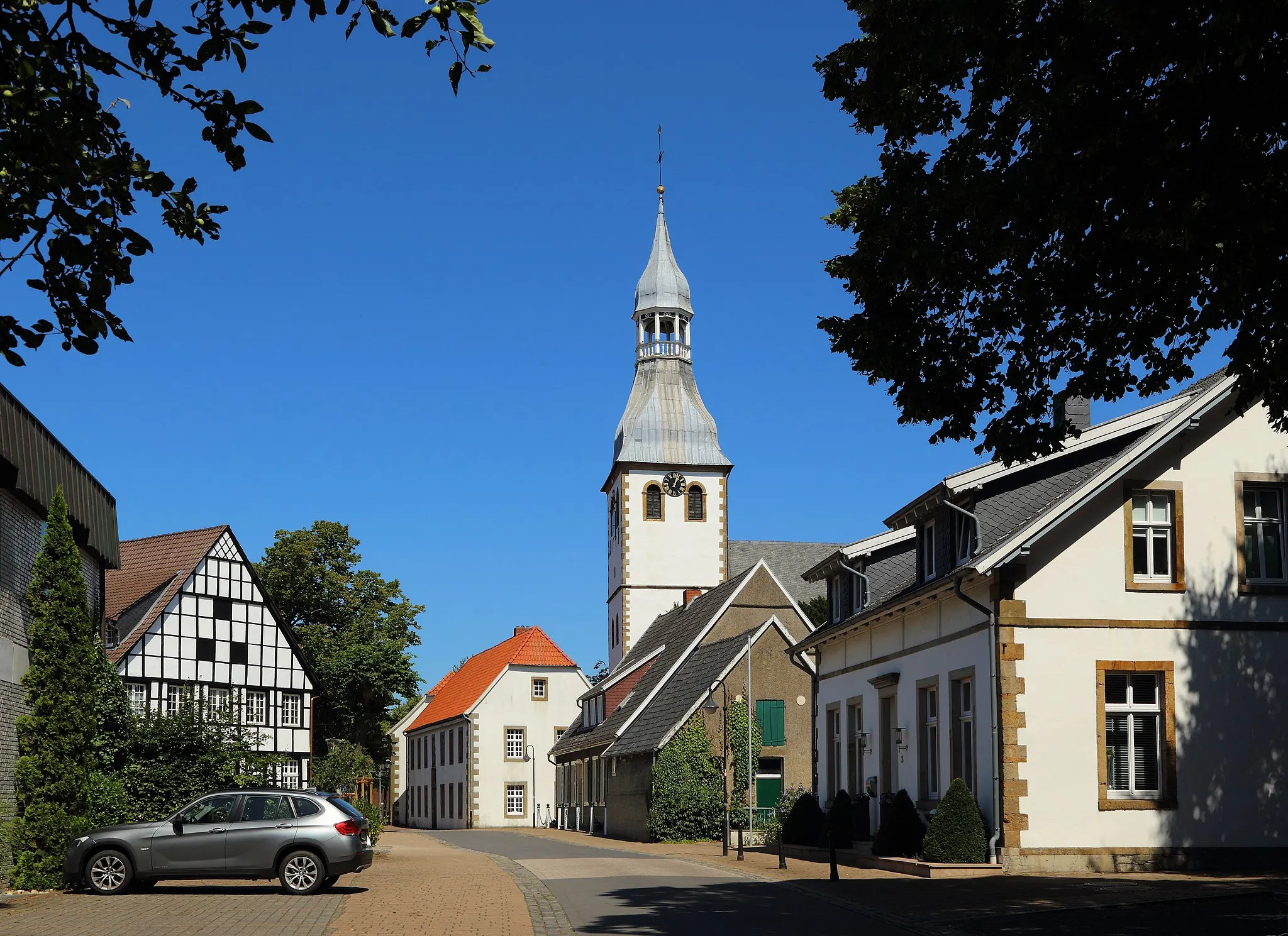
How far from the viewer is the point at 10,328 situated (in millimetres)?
8164

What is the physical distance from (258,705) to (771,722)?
14.6 metres

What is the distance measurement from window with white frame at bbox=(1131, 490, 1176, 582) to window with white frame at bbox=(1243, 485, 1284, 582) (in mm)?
1159

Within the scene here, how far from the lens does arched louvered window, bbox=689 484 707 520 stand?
256 ft

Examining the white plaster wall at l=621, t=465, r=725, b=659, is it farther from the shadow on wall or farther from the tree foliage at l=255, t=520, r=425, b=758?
the shadow on wall

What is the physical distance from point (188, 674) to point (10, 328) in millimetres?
34180

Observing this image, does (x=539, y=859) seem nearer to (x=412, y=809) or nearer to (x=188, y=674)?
(x=188, y=674)

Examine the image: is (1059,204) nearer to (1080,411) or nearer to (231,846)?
(231,846)

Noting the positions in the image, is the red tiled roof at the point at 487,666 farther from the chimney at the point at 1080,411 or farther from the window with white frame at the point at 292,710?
the chimney at the point at 1080,411

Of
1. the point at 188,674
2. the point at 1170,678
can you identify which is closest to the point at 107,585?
the point at 188,674

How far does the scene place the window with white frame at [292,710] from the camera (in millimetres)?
43406

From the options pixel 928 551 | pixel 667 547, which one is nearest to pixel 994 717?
pixel 928 551

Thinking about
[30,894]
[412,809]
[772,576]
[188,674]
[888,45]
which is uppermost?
[888,45]

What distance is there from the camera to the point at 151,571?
1684 inches

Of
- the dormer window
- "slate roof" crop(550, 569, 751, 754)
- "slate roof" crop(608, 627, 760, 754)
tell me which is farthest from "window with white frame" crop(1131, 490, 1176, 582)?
"slate roof" crop(550, 569, 751, 754)
